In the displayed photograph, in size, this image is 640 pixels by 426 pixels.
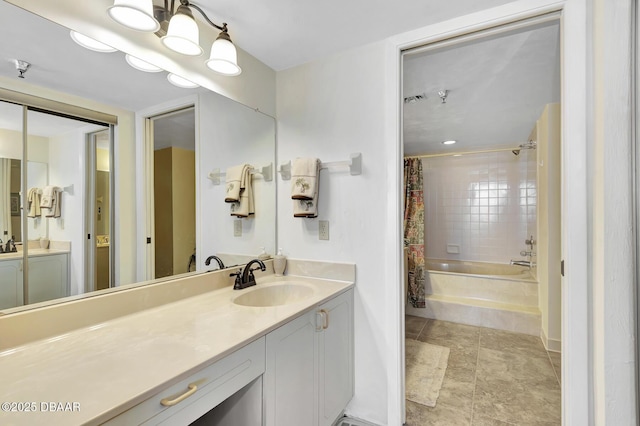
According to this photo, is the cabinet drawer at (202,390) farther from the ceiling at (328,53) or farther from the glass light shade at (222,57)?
the glass light shade at (222,57)

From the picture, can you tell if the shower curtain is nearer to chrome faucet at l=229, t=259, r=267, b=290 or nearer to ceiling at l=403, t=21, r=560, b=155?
chrome faucet at l=229, t=259, r=267, b=290

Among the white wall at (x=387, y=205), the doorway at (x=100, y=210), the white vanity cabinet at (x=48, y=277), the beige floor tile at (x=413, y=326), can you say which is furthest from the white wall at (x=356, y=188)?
the beige floor tile at (x=413, y=326)

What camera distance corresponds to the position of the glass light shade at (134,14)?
1079 mm

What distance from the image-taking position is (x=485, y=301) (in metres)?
3.24

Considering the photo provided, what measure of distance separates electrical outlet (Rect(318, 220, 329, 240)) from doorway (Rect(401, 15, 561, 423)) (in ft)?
1.62

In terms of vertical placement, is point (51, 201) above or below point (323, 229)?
above

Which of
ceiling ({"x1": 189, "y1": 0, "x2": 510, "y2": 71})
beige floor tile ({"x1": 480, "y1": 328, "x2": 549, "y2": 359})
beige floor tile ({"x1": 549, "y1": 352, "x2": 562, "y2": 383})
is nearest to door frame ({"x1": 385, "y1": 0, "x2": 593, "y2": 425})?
ceiling ({"x1": 189, "y1": 0, "x2": 510, "y2": 71})

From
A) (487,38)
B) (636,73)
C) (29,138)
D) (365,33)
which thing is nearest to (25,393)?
(29,138)

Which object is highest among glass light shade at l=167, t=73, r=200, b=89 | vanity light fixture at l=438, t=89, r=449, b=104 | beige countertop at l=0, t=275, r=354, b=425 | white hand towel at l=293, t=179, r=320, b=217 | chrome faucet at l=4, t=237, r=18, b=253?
vanity light fixture at l=438, t=89, r=449, b=104

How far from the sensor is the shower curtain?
3.03 ft

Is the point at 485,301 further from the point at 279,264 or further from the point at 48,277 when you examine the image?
the point at 48,277

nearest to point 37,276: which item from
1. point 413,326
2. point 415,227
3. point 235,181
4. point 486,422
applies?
point 235,181

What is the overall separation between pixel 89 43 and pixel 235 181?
908 millimetres

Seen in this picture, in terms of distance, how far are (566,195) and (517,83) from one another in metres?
1.28
